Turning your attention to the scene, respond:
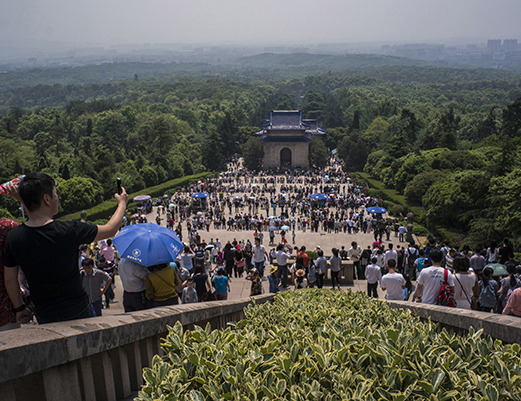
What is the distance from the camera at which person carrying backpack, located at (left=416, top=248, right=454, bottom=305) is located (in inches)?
250

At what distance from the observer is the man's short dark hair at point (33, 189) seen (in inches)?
134

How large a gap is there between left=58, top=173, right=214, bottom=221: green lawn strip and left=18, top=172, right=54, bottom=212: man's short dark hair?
1191 inches

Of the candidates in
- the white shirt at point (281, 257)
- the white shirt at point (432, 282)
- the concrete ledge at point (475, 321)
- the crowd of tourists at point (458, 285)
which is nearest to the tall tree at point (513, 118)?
the crowd of tourists at point (458, 285)

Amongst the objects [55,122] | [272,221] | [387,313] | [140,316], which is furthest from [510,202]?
[55,122]

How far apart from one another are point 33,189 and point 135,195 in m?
37.4

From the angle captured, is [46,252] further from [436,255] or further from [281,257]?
[281,257]

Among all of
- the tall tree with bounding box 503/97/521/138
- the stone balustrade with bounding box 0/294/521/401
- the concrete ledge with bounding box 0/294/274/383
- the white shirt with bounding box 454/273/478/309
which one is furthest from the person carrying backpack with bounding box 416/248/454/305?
the tall tree with bounding box 503/97/521/138

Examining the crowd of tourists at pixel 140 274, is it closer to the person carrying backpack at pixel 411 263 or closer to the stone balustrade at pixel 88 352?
the person carrying backpack at pixel 411 263

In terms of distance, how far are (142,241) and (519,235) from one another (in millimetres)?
17575

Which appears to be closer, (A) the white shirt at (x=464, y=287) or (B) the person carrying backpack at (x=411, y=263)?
(A) the white shirt at (x=464, y=287)

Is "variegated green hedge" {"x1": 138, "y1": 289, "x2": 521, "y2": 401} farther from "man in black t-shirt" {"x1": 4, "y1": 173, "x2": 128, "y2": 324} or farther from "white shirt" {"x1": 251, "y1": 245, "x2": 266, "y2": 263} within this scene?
"white shirt" {"x1": 251, "y1": 245, "x2": 266, "y2": 263}

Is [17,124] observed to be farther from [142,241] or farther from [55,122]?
[142,241]

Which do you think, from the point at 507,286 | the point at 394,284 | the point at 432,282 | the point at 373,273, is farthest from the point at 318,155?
the point at 432,282

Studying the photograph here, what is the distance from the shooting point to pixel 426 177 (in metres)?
34.3
